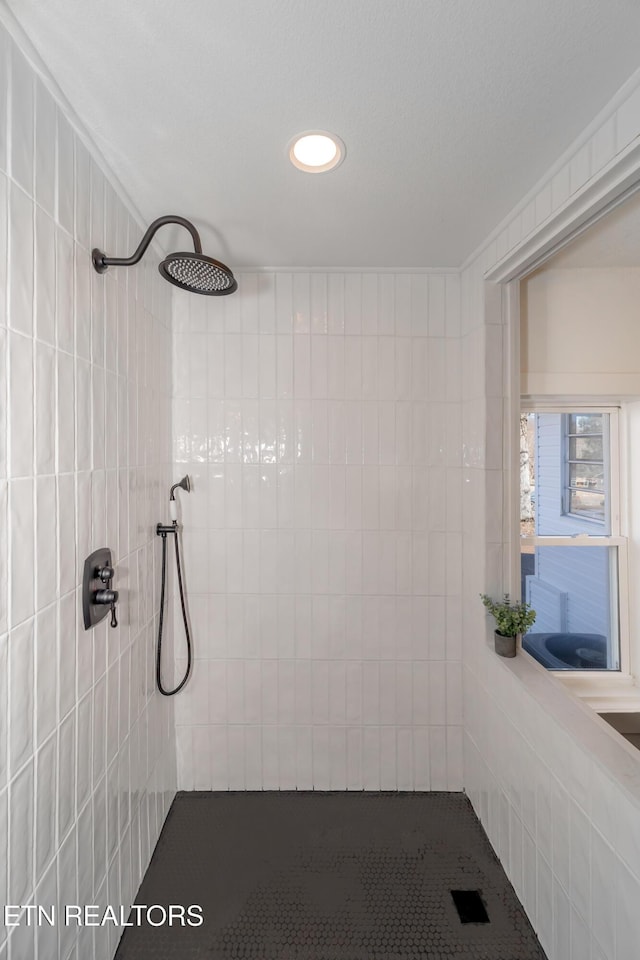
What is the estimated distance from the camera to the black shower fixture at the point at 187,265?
1.25m

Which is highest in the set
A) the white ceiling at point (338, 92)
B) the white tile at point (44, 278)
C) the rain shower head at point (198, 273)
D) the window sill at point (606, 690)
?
the white ceiling at point (338, 92)

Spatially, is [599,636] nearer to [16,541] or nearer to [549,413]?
[549,413]

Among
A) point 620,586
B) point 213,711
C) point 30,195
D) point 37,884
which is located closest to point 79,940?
point 37,884

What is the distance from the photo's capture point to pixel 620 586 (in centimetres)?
231

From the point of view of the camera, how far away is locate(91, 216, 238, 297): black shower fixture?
1.25 m

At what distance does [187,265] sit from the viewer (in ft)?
4.30

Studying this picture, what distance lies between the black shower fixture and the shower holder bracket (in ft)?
2.61

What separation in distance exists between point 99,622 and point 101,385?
2.19ft

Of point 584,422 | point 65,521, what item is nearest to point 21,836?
point 65,521

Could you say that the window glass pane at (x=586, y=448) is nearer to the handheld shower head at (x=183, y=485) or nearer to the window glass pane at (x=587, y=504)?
the window glass pane at (x=587, y=504)

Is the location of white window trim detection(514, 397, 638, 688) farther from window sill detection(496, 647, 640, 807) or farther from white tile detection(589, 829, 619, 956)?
white tile detection(589, 829, 619, 956)

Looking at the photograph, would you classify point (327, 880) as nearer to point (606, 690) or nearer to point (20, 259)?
point (606, 690)

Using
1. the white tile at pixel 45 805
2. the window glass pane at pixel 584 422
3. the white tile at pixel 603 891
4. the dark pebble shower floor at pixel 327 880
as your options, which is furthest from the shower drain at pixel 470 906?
the window glass pane at pixel 584 422

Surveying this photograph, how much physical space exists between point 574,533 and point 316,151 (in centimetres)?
205
